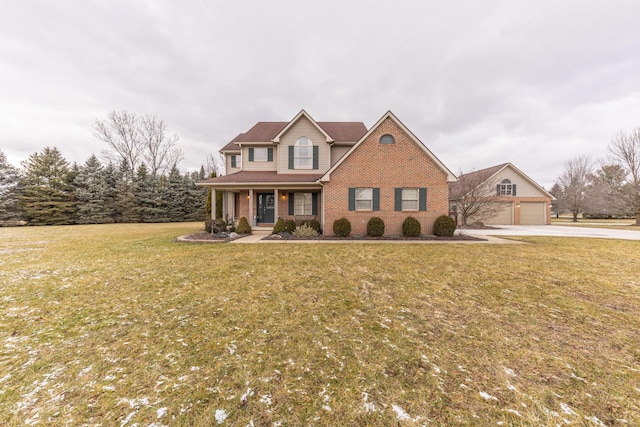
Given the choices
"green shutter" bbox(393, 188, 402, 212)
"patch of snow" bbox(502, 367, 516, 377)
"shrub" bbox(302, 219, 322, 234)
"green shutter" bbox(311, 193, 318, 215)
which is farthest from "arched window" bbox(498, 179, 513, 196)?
"patch of snow" bbox(502, 367, 516, 377)

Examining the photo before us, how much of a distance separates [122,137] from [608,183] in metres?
68.4

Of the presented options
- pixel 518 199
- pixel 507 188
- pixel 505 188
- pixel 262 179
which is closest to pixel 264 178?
pixel 262 179

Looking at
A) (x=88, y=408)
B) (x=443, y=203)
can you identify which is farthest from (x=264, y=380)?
(x=443, y=203)

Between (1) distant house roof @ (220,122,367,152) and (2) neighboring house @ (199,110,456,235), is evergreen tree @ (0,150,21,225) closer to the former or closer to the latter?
(1) distant house roof @ (220,122,367,152)

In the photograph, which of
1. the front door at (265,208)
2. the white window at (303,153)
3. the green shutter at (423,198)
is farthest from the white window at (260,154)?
the green shutter at (423,198)

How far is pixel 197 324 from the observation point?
11.8 feet

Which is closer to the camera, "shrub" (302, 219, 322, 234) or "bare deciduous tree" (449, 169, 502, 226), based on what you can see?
"shrub" (302, 219, 322, 234)

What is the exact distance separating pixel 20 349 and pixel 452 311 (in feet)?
20.6

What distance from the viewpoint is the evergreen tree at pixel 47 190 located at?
24.9 m

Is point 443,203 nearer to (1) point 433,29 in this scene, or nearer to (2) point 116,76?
(1) point 433,29

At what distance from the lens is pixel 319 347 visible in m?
3.01

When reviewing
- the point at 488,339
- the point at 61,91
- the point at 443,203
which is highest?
the point at 61,91

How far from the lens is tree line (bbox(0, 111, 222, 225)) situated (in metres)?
25.2

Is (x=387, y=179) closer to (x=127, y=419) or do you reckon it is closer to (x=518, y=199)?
(x=127, y=419)
